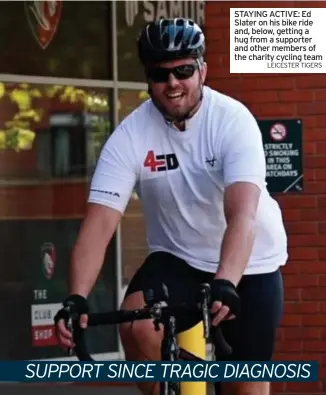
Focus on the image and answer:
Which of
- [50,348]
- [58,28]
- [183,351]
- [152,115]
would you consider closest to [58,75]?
[58,28]

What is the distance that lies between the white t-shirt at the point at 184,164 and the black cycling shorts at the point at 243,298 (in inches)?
4.9

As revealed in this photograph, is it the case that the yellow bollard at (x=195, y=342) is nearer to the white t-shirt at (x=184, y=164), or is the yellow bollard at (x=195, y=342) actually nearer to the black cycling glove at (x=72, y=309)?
the black cycling glove at (x=72, y=309)

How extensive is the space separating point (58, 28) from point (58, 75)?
372 millimetres

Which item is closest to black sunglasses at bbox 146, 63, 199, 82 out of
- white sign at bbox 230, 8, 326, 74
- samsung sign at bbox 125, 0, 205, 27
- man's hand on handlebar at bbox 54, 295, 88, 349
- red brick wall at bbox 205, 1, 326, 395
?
man's hand on handlebar at bbox 54, 295, 88, 349

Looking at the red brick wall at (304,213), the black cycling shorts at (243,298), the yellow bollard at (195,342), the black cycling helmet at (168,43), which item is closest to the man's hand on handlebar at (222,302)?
the yellow bollard at (195,342)

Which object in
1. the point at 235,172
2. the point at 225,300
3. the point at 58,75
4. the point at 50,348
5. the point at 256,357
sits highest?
the point at 58,75

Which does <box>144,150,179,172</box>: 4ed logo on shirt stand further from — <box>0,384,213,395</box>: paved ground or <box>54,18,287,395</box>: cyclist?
<box>0,384,213,395</box>: paved ground

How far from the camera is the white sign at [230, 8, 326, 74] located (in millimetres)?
8961

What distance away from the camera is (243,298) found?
4891mm

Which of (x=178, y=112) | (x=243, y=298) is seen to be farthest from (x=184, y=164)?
(x=243, y=298)

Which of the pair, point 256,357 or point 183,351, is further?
point 256,357

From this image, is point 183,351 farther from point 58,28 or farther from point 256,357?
point 58,28

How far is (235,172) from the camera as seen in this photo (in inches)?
181

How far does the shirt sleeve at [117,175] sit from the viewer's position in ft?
15.5
